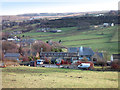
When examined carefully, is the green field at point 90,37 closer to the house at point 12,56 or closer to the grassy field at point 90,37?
the grassy field at point 90,37

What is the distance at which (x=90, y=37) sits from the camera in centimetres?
3434

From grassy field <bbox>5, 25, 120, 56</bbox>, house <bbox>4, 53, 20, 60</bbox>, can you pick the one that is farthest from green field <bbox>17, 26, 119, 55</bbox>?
house <bbox>4, 53, 20, 60</bbox>

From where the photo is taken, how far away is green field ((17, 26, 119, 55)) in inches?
1089

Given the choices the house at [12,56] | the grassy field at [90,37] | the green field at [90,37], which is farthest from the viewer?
the green field at [90,37]

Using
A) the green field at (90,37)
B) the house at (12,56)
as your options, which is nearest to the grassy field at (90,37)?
the green field at (90,37)

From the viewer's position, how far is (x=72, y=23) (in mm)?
45312

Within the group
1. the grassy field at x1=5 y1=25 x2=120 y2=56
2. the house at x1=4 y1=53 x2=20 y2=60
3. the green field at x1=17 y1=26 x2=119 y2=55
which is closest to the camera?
the house at x1=4 y1=53 x2=20 y2=60

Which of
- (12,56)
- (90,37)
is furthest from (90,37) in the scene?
(12,56)

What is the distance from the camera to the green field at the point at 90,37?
27653 mm

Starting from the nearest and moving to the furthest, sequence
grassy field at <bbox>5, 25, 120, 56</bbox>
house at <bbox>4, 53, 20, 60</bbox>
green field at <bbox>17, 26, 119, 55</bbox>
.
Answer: house at <bbox>4, 53, 20, 60</bbox> → grassy field at <bbox>5, 25, 120, 56</bbox> → green field at <bbox>17, 26, 119, 55</bbox>

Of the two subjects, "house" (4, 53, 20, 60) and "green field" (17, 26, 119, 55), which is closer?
"house" (4, 53, 20, 60)

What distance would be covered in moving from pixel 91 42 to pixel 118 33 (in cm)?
485

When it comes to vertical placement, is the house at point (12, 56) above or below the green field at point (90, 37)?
below

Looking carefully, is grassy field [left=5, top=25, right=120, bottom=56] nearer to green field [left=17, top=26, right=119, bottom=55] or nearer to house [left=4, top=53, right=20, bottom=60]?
green field [left=17, top=26, right=119, bottom=55]
